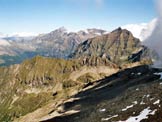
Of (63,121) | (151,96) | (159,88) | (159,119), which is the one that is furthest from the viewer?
(63,121)

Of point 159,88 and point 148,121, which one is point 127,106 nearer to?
point 159,88

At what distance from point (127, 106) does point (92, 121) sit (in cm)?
1269

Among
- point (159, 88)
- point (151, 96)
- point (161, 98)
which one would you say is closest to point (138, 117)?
point (161, 98)

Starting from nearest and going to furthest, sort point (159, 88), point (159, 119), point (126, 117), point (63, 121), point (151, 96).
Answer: point (159, 119) < point (126, 117) < point (151, 96) < point (159, 88) < point (63, 121)

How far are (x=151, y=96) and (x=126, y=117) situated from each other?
Answer: 15857 millimetres

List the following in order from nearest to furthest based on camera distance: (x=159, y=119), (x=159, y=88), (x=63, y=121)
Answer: (x=159, y=119)
(x=159, y=88)
(x=63, y=121)

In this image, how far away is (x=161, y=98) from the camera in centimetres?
8881

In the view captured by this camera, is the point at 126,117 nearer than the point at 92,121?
Yes

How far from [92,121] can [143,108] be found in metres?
25.1

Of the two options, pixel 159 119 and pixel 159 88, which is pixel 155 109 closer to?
pixel 159 119

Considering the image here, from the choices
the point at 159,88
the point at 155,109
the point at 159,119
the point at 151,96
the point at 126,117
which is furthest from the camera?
the point at 159,88

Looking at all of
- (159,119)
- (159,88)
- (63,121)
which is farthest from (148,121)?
(63,121)

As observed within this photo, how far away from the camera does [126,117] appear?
86.5m

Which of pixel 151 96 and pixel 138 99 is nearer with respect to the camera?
pixel 151 96
